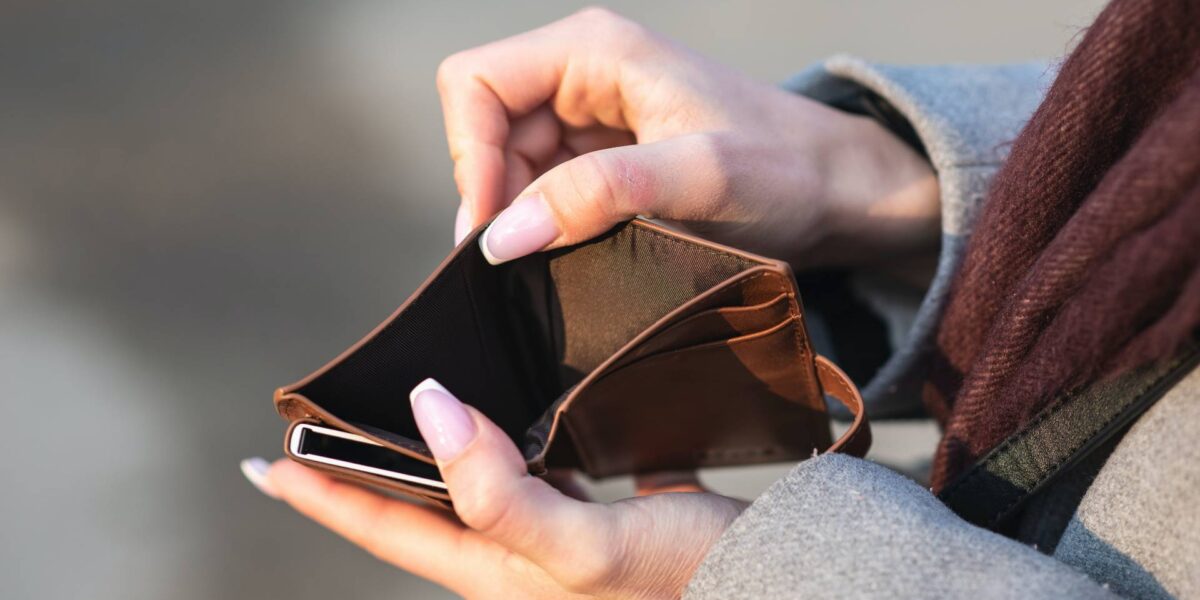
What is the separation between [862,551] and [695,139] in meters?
0.52

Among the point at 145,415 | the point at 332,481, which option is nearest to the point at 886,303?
the point at 332,481

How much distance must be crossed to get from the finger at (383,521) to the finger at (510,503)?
223 millimetres

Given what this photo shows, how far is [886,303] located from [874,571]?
720 millimetres

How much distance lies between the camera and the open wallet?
802mm

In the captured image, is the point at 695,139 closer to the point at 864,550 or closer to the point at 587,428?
the point at 587,428

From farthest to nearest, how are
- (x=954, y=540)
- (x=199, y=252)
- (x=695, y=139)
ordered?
(x=199, y=252) → (x=695, y=139) → (x=954, y=540)

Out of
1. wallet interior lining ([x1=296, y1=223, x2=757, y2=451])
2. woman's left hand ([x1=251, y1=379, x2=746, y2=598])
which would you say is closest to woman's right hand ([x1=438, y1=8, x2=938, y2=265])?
wallet interior lining ([x1=296, y1=223, x2=757, y2=451])

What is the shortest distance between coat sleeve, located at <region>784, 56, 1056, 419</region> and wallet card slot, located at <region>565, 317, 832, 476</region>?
149 millimetres

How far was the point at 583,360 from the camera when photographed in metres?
1.00

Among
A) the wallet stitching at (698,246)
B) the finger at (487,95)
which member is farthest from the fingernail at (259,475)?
the wallet stitching at (698,246)

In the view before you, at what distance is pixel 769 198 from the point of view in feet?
3.42

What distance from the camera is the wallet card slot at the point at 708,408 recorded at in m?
0.90

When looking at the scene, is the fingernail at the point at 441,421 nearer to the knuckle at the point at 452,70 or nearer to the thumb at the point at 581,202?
the thumb at the point at 581,202

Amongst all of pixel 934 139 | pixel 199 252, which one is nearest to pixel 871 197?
pixel 934 139
